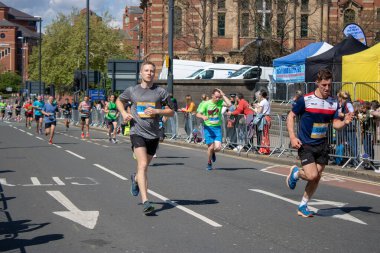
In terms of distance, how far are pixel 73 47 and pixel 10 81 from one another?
6687cm

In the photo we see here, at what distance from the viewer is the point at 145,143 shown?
387 inches

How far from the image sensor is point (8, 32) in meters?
148

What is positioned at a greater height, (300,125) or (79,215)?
(300,125)

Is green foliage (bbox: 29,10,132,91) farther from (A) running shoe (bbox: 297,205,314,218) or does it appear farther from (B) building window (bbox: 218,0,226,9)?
(A) running shoe (bbox: 297,205,314,218)

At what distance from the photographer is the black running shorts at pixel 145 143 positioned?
9.78 m

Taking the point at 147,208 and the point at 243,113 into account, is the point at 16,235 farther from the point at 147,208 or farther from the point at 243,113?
the point at 243,113

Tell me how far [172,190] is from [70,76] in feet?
215

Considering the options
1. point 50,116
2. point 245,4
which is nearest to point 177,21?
point 245,4

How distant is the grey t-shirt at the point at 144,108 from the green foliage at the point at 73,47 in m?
64.5

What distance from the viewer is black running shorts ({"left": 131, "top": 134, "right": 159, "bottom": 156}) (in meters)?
9.78

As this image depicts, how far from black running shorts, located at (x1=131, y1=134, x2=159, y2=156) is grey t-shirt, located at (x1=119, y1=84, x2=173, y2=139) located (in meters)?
0.05

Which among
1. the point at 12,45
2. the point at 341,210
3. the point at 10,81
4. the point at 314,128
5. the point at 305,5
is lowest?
the point at 341,210

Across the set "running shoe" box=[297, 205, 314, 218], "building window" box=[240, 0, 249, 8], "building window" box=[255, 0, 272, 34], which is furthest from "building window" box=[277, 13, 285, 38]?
"running shoe" box=[297, 205, 314, 218]

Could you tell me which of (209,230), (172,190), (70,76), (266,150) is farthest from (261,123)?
(70,76)
